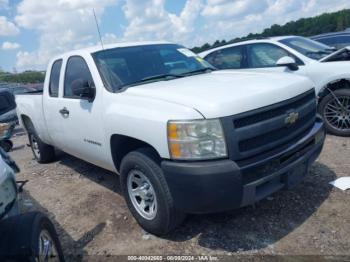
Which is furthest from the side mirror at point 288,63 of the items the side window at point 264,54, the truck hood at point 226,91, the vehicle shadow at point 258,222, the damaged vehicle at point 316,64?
the vehicle shadow at point 258,222

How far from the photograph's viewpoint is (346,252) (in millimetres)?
2881

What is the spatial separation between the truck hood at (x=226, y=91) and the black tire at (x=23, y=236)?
145 cm

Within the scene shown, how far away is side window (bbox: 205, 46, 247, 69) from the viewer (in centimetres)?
690

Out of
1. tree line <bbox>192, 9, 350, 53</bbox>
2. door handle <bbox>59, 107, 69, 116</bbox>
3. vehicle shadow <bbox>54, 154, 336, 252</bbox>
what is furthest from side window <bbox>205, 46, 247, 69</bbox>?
tree line <bbox>192, 9, 350, 53</bbox>

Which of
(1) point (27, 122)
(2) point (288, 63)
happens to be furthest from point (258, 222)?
(1) point (27, 122)

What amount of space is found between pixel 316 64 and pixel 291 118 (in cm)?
335

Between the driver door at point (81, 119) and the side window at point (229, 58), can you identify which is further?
the side window at point (229, 58)

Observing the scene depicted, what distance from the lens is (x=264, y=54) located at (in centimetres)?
661

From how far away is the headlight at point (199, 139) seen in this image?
2.70m

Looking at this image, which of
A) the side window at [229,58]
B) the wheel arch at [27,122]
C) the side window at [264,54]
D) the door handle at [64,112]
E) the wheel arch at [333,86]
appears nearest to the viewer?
the door handle at [64,112]

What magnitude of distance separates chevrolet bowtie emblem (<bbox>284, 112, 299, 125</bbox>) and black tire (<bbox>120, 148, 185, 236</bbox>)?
123 centimetres

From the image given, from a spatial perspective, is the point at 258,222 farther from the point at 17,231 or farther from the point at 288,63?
the point at 288,63

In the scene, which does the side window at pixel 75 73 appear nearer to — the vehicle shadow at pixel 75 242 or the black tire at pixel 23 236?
the vehicle shadow at pixel 75 242

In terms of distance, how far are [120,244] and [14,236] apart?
50.0 inches
